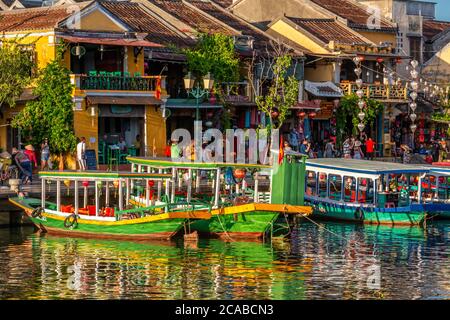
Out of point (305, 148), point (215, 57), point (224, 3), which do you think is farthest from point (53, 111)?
point (224, 3)

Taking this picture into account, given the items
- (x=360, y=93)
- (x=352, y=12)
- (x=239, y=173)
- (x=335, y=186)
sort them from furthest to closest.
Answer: (x=352, y=12) < (x=360, y=93) < (x=335, y=186) < (x=239, y=173)

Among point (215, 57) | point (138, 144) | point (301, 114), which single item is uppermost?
point (215, 57)

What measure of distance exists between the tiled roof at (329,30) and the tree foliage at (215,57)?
28.6 feet

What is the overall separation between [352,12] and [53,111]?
25361 millimetres

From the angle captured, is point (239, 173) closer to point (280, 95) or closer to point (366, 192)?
point (366, 192)

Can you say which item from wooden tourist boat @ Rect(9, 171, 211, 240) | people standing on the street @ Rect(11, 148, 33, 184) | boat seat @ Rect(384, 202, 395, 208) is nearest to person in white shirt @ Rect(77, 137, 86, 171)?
people standing on the street @ Rect(11, 148, 33, 184)

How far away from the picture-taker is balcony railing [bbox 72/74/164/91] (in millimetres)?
52225

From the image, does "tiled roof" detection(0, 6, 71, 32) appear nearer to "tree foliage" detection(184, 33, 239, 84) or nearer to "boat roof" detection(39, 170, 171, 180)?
"tree foliage" detection(184, 33, 239, 84)

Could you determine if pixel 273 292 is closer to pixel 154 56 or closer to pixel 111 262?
pixel 111 262

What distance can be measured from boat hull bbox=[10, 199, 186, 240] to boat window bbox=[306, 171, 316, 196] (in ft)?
30.7

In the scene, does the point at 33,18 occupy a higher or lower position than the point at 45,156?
higher

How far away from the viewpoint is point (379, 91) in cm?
6644

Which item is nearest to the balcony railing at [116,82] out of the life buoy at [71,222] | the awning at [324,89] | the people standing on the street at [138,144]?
the people standing on the street at [138,144]
